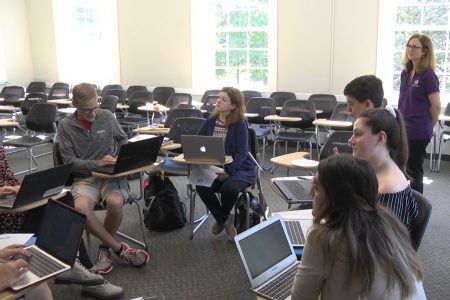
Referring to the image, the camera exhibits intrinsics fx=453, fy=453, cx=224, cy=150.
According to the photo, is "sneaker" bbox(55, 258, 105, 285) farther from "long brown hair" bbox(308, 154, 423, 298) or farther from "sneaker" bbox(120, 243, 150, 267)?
"long brown hair" bbox(308, 154, 423, 298)

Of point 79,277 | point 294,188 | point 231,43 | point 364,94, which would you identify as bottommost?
point 79,277

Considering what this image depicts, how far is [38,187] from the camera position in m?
2.20

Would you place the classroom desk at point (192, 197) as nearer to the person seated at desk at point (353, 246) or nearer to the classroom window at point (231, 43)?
the person seated at desk at point (353, 246)

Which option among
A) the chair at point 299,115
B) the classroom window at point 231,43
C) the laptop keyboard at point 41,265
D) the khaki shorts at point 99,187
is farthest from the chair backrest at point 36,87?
the laptop keyboard at point 41,265

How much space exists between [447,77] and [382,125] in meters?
5.13

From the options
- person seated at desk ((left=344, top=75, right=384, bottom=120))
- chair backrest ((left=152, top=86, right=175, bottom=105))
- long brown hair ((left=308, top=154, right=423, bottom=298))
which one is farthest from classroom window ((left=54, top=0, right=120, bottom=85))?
long brown hair ((left=308, top=154, right=423, bottom=298))

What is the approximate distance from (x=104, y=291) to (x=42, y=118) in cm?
372

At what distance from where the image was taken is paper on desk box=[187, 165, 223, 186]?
11.0 feet

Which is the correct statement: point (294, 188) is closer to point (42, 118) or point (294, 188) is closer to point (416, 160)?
point (416, 160)

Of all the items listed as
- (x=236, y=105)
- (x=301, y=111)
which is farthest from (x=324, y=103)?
(x=236, y=105)

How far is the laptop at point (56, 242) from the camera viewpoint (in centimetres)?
160

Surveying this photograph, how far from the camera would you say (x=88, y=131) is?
10.3 ft

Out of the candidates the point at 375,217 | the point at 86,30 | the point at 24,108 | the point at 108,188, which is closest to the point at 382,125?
the point at 375,217

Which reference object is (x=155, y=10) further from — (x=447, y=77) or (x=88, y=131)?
(x=88, y=131)
